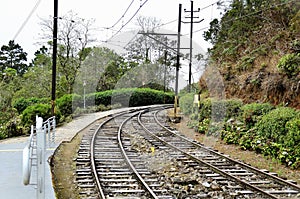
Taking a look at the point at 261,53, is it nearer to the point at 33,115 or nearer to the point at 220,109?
the point at 220,109

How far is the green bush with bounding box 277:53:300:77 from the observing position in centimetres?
1380

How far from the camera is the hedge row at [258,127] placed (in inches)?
444

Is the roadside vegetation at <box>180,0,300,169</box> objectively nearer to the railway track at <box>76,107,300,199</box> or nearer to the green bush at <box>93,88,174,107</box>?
the railway track at <box>76,107,300,199</box>

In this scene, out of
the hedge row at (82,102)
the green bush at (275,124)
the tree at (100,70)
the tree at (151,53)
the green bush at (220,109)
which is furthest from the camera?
the tree at (151,53)

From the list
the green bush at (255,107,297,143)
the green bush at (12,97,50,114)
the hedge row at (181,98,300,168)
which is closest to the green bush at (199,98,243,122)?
the hedge row at (181,98,300,168)

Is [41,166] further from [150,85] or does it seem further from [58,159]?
[150,85]

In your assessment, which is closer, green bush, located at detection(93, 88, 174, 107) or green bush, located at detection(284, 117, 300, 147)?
green bush, located at detection(284, 117, 300, 147)

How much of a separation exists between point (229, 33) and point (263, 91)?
25.5ft

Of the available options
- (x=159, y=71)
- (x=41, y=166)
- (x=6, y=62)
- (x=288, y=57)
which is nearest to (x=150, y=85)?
(x=159, y=71)

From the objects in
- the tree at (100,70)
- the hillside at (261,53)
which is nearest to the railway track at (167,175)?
the hillside at (261,53)

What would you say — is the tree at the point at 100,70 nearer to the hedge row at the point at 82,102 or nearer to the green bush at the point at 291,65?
the hedge row at the point at 82,102

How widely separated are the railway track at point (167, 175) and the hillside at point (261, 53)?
3.74 m

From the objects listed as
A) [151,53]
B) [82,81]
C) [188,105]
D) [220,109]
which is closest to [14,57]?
[151,53]

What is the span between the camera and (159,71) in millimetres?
49344
